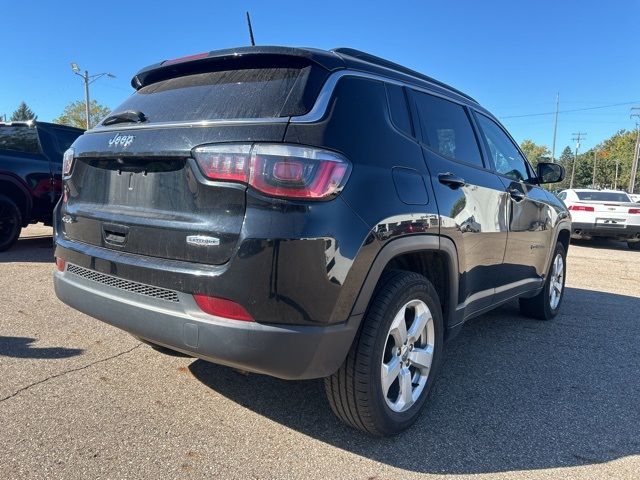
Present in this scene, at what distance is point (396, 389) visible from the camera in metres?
2.75

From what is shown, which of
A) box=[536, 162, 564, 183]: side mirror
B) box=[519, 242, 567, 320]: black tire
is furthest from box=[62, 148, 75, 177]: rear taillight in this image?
box=[519, 242, 567, 320]: black tire

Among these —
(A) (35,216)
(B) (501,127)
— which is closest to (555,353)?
(B) (501,127)

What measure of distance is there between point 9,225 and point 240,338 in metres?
6.32

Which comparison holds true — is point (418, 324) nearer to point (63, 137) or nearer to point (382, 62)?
point (382, 62)

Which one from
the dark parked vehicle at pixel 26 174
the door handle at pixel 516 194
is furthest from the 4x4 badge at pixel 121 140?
the dark parked vehicle at pixel 26 174

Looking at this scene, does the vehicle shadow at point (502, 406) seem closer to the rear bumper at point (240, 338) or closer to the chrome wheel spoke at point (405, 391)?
the chrome wheel spoke at point (405, 391)

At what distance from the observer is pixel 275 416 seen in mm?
2791

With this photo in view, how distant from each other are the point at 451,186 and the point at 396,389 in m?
1.19

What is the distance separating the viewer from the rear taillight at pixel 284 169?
2084 mm

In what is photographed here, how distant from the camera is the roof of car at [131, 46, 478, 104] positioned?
8.01 feet

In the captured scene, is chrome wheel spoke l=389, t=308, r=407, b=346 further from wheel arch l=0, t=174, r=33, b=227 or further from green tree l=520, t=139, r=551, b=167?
green tree l=520, t=139, r=551, b=167

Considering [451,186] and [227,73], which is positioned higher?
[227,73]

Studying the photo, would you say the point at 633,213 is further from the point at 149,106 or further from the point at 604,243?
the point at 149,106

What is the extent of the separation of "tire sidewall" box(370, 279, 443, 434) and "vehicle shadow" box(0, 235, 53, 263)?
18.5 ft
